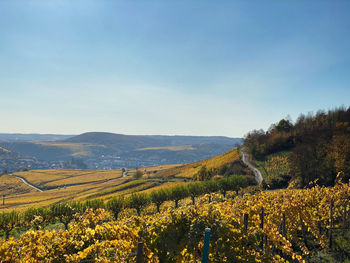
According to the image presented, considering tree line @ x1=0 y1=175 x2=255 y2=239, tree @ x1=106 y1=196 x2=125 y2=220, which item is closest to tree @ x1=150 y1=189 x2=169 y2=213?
tree line @ x1=0 y1=175 x2=255 y2=239

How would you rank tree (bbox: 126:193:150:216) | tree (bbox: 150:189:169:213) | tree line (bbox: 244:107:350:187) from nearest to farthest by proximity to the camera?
tree (bbox: 126:193:150:216) → tree (bbox: 150:189:169:213) → tree line (bbox: 244:107:350:187)

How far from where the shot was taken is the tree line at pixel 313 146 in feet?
173

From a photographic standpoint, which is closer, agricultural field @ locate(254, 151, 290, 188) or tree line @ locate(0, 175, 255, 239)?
tree line @ locate(0, 175, 255, 239)

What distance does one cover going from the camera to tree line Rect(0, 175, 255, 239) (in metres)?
38.8

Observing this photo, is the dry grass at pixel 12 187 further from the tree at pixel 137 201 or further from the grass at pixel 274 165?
the grass at pixel 274 165

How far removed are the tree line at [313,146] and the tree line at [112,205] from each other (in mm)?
15854

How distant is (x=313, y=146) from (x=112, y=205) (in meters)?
55.7

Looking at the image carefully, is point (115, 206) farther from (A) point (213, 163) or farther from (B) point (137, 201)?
(A) point (213, 163)

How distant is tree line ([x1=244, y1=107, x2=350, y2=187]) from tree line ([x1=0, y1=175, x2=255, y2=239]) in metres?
15.9

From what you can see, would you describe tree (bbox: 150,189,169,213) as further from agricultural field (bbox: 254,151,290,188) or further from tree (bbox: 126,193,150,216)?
agricultural field (bbox: 254,151,290,188)

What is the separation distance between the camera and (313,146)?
59.6 meters

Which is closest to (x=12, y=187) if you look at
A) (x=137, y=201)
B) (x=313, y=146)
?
(x=137, y=201)

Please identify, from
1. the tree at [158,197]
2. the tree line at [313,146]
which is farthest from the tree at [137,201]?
the tree line at [313,146]

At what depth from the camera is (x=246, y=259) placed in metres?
6.14
